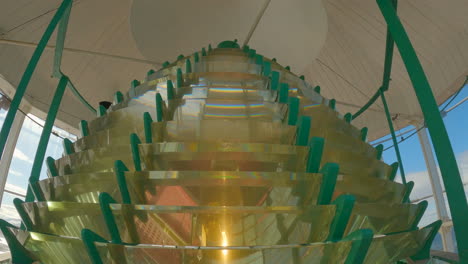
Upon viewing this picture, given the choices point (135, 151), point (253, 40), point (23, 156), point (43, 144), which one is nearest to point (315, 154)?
point (135, 151)

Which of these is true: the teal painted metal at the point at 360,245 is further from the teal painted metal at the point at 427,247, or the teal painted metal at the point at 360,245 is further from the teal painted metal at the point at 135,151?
the teal painted metal at the point at 135,151

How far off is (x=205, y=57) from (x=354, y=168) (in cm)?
58

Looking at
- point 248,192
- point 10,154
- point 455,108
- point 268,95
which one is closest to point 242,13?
point 268,95

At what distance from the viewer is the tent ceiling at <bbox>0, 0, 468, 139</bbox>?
186 cm

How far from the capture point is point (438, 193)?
200 inches

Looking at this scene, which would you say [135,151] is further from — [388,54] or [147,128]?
[388,54]

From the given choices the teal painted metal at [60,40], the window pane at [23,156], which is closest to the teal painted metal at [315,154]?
the teal painted metal at [60,40]

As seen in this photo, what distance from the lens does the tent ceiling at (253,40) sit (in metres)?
1.86

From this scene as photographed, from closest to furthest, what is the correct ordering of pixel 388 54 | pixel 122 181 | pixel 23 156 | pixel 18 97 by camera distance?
pixel 122 181
pixel 18 97
pixel 388 54
pixel 23 156

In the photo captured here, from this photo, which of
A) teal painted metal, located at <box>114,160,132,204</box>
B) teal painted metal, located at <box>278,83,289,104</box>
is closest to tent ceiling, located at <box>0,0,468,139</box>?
teal painted metal, located at <box>278,83,289,104</box>

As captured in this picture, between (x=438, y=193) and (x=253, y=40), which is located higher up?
(x=253, y=40)

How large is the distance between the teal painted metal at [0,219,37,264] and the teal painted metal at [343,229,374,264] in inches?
17.5

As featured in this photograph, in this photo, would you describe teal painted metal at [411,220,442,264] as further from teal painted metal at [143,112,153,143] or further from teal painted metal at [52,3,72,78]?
teal painted metal at [52,3,72,78]

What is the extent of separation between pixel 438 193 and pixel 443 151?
528cm
